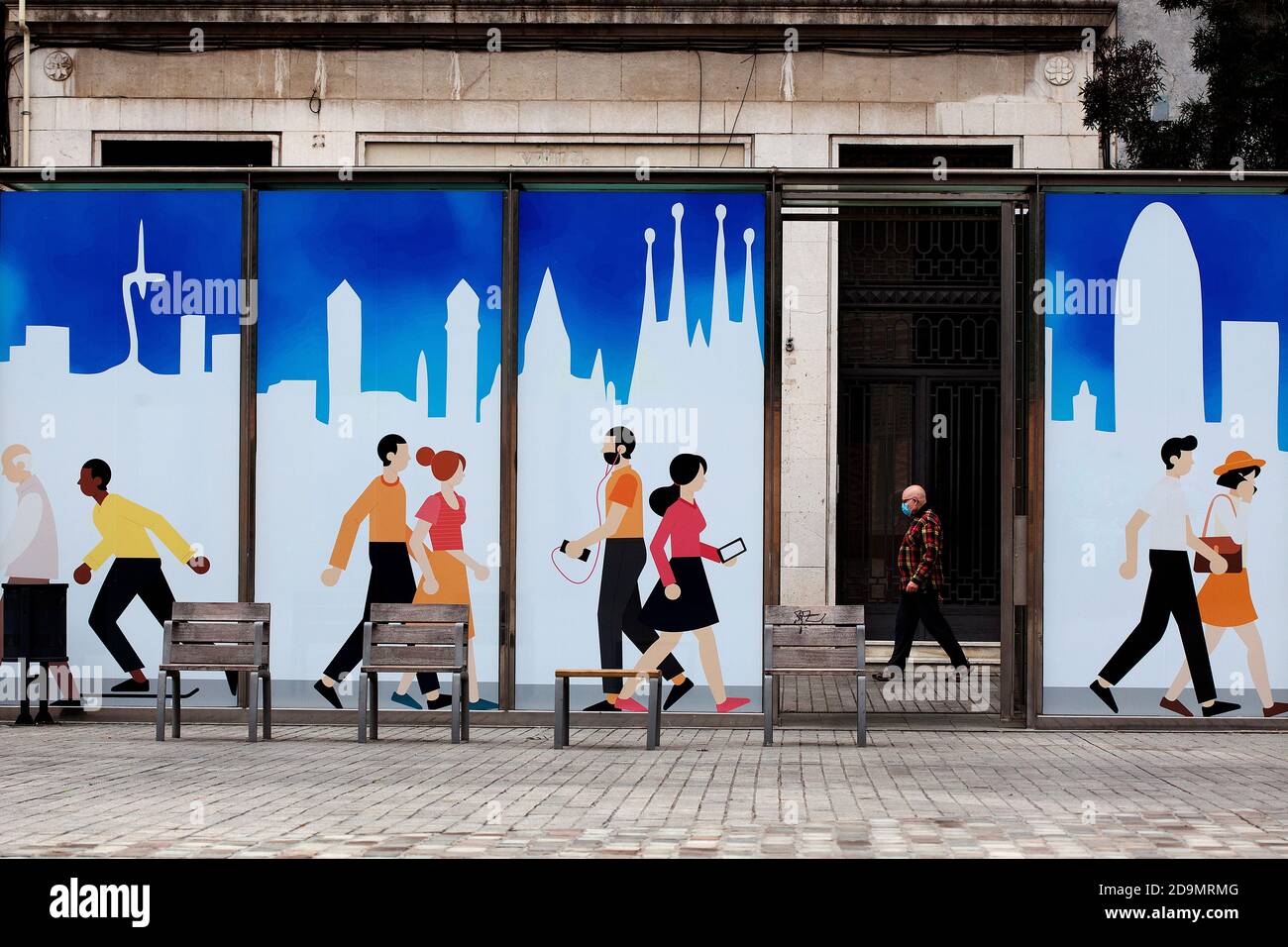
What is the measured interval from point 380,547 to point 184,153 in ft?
23.0

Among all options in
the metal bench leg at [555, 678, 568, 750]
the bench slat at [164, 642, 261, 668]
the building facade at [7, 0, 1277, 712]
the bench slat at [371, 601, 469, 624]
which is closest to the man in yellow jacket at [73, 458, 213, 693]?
the bench slat at [164, 642, 261, 668]

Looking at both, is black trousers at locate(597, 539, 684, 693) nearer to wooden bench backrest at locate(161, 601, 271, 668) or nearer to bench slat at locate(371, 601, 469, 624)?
bench slat at locate(371, 601, 469, 624)

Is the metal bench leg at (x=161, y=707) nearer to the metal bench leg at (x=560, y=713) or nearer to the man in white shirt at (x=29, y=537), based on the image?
the man in white shirt at (x=29, y=537)

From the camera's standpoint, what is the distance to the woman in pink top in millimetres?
12992

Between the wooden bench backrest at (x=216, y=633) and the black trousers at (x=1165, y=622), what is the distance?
630 centimetres

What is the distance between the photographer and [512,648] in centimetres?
1308

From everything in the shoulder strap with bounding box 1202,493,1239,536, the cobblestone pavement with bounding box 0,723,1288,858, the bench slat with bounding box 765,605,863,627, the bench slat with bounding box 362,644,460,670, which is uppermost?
the shoulder strap with bounding box 1202,493,1239,536

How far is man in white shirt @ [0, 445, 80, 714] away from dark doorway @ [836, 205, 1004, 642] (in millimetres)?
8132

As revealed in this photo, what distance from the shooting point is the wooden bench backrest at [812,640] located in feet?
39.0

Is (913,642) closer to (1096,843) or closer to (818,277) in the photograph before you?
(818,277)

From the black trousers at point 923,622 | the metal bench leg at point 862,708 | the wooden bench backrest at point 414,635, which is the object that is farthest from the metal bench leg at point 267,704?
the black trousers at point 923,622

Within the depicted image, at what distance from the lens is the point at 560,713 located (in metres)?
11.8
